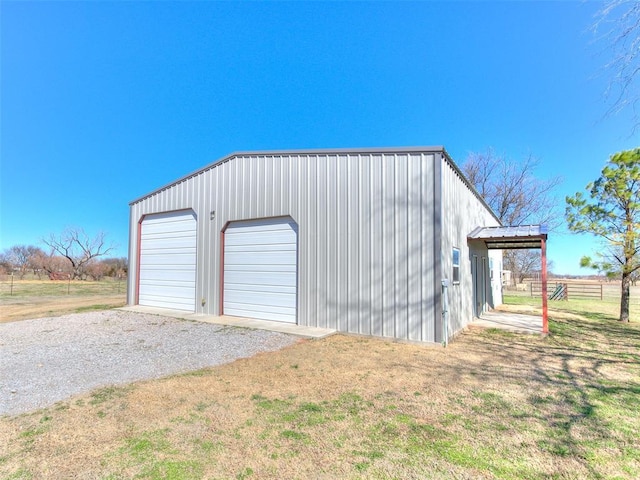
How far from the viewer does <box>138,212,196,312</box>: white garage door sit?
33.2 ft

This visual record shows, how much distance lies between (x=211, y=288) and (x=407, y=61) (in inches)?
385

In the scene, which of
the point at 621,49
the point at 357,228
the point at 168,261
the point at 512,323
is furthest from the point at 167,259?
the point at 621,49

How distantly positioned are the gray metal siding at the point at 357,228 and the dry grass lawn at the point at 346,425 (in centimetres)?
176

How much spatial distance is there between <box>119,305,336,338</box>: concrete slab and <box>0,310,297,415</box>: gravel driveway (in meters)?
0.34

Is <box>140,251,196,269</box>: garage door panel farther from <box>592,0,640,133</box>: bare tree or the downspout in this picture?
<box>592,0,640,133</box>: bare tree

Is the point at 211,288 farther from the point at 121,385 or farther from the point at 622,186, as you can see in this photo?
the point at 622,186

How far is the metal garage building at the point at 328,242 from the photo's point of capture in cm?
636

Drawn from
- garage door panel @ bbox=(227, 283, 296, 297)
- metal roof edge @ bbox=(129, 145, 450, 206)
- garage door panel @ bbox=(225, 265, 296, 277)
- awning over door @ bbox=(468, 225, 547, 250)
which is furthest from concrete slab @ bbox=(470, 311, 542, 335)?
garage door panel @ bbox=(225, 265, 296, 277)

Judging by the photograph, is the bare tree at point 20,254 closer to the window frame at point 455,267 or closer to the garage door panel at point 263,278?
the garage door panel at point 263,278

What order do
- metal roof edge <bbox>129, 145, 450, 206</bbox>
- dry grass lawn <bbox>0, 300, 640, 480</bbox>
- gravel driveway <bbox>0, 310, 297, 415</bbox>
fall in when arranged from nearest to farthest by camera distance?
dry grass lawn <bbox>0, 300, 640, 480</bbox>
gravel driveway <bbox>0, 310, 297, 415</bbox>
metal roof edge <bbox>129, 145, 450, 206</bbox>

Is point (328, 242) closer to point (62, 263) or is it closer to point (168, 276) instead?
point (168, 276)

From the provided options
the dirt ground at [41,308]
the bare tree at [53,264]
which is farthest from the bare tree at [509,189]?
the bare tree at [53,264]

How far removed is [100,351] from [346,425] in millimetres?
4899

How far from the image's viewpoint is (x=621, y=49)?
3.58 metres
